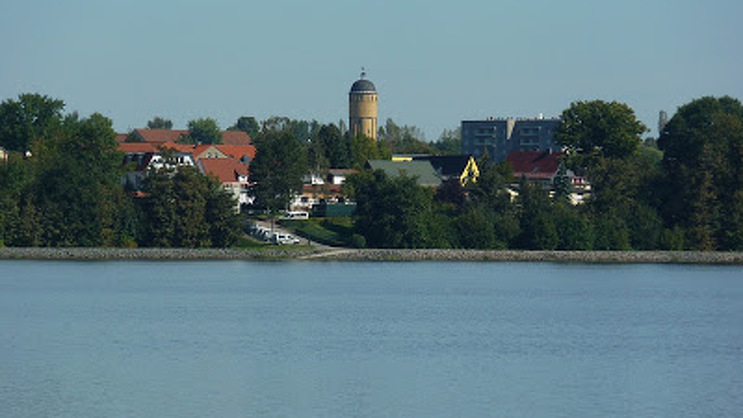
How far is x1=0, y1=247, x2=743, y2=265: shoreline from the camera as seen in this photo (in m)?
73.3

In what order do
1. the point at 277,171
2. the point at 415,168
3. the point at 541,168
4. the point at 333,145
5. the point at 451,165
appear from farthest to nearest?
the point at 451,165, the point at 541,168, the point at 333,145, the point at 415,168, the point at 277,171

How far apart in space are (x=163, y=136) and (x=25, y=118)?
211 feet

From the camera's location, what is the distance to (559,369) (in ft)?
115

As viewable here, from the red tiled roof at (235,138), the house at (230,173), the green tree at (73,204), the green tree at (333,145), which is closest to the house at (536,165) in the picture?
the green tree at (333,145)

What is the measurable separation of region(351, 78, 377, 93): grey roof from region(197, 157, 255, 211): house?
54.8m

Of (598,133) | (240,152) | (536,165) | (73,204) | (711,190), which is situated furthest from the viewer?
(536,165)

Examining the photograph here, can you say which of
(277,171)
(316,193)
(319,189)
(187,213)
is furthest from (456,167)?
(187,213)

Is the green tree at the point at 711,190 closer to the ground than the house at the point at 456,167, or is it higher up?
closer to the ground

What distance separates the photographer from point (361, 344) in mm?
39625

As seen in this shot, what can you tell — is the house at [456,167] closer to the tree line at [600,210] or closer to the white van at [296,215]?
the tree line at [600,210]

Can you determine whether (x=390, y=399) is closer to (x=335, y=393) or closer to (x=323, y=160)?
(x=335, y=393)

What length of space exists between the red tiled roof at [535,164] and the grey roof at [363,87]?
30.5 meters

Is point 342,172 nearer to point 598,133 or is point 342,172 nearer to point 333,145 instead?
point 333,145

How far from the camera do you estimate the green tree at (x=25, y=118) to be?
103 m
